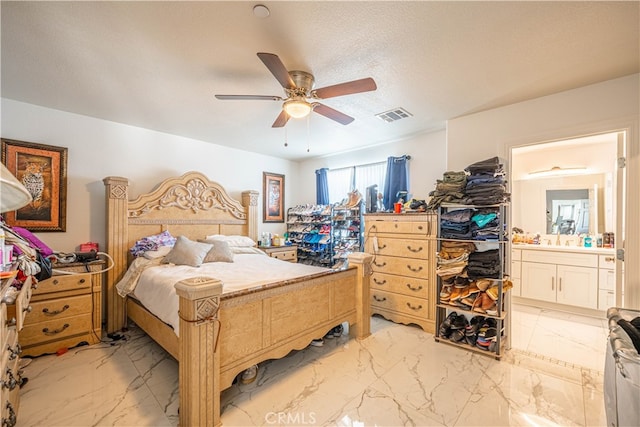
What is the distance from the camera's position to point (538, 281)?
402 cm

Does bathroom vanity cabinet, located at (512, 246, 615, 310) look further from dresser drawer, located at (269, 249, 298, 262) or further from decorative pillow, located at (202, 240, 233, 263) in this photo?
decorative pillow, located at (202, 240, 233, 263)

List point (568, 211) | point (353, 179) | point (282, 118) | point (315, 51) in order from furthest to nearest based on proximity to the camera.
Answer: point (353, 179) < point (568, 211) < point (282, 118) < point (315, 51)

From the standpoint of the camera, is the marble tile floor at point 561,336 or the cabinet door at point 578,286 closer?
the marble tile floor at point 561,336

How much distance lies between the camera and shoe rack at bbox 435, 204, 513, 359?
8.56 ft

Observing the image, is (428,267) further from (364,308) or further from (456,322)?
(364,308)

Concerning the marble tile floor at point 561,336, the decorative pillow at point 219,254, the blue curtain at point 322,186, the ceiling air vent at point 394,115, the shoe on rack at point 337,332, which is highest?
the ceiling air vent at point 394,115

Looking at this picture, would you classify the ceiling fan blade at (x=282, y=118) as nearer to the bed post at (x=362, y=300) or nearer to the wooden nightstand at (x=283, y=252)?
the bed post at (x=362, y=300)

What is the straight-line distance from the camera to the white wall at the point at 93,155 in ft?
9.84

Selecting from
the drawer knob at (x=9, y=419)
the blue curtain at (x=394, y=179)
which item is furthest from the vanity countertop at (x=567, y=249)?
the drawer knob at (x=9, y=419)

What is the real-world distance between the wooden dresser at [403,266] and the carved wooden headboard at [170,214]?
2164mm

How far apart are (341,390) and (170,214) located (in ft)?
10.2

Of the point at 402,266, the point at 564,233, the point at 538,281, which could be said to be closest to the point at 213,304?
the point at 402,266

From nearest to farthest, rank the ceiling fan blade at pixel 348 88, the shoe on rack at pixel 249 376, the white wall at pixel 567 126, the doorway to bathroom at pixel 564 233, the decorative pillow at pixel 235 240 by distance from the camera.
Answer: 1. the ceiling fan blade at pixel 348 88
2. the shoe on rack at pixel 249 376
3. the white wall at pixel 567 126
4. the doorway to bathroom at pixel 564 233
5. the decorative pillow at pixel 235 240

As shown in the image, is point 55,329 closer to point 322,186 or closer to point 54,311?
point 54,311
